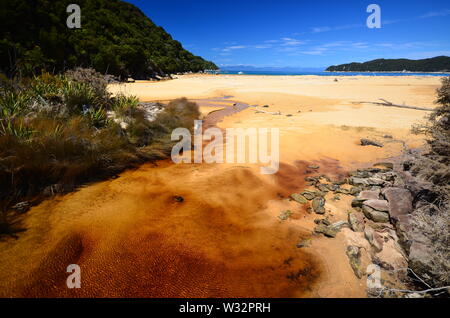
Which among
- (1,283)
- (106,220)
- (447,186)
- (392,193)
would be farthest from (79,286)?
(447,186)

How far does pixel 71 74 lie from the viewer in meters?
7.73

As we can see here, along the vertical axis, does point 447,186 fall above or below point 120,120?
below

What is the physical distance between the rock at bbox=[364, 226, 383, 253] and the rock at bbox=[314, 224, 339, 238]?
408 mm

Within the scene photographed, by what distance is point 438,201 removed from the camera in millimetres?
3295

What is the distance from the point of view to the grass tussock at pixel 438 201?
224cm

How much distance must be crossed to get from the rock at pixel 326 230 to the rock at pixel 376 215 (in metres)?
0.75

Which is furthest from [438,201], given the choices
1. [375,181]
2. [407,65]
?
[407,65]

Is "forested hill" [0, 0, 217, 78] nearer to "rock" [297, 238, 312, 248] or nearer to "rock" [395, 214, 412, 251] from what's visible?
"rock" [297, 238, 312, 248]

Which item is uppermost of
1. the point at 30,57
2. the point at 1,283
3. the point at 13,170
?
the point at 30,57

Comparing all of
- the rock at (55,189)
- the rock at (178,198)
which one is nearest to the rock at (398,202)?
the rock at (178,198)

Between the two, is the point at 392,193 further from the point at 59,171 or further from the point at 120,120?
the point at 120,120

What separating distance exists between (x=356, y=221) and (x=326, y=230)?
1.88ft

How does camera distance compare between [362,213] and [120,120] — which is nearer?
[362,213]
